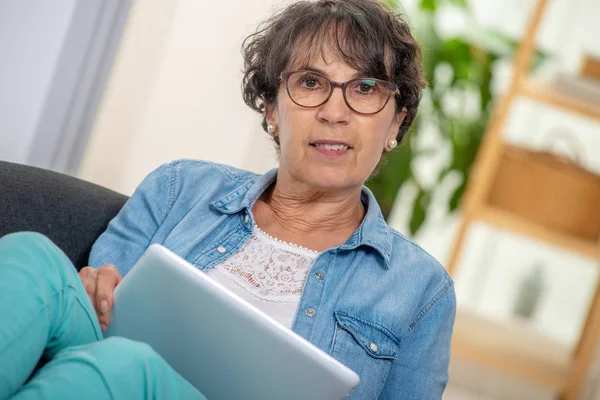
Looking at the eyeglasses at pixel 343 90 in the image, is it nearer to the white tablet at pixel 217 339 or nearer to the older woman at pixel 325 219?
the older woman at pixel 325 219

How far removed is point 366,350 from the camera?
135 centimetres

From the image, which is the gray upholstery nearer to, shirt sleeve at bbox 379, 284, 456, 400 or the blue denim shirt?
the blue denim shirt

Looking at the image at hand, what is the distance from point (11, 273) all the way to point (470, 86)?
2.99m

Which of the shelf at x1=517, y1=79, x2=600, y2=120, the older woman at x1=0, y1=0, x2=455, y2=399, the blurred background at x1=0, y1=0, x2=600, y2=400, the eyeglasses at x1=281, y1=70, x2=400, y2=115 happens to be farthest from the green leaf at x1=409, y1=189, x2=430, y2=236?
the eyeglasses at x1=281, y1=70, x2=400, y2=115

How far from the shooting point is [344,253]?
1458 millimetres

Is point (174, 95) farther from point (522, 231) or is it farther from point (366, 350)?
point (522, 231)

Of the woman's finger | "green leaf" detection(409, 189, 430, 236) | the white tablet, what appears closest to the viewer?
the white tablet

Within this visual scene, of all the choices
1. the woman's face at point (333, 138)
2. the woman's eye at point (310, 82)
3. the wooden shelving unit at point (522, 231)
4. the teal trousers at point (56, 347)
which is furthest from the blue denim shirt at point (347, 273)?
the wooden shelving unit at point (522, 231)

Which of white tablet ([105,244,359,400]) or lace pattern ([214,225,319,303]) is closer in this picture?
white tablet ([105,244,359,400])

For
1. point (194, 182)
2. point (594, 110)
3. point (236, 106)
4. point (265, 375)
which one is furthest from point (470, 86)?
point (265, 375)

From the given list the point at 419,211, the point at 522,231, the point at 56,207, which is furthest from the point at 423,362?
the point at 419,211

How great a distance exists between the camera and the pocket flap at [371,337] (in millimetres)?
1347

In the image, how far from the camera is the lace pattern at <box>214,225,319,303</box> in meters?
1.40

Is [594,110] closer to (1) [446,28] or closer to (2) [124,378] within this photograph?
(1) [446,28]
